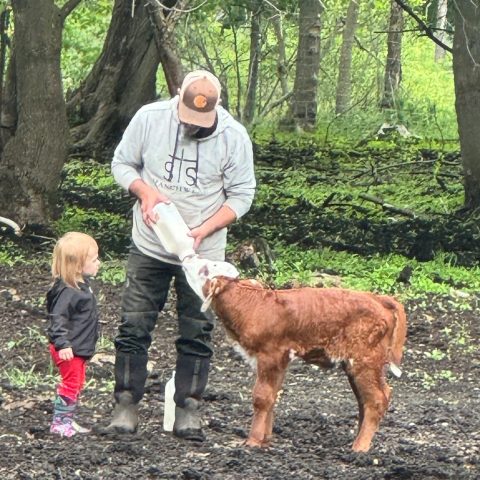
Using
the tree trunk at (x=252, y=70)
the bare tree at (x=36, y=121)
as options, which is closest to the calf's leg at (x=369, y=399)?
the bare tree at (x=36, y=121)

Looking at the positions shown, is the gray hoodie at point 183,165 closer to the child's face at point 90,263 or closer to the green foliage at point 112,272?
the child's face at point 90,263

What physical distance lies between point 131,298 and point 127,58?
34.8 ft

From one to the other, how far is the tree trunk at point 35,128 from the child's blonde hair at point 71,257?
5.74m

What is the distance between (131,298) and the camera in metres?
5.96

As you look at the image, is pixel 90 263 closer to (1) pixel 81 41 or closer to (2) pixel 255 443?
(2) pixel 255 443

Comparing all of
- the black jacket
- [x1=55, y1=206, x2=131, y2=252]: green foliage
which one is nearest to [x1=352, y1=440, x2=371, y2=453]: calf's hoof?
the black jacket

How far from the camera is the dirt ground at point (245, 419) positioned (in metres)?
5.38

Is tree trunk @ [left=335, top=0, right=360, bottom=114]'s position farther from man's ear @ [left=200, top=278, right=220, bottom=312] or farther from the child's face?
man's ear @ [left=200, top=278, right=220, bottom=312]

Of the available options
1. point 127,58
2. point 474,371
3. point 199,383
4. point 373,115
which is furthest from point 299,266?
point 373,115

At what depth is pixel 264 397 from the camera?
5629 mm

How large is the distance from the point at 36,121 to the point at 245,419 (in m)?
5.86

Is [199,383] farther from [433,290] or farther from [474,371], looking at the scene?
[433,290]

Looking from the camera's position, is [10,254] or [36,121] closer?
[10,254]

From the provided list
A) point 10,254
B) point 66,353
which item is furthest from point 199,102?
point 10,254
